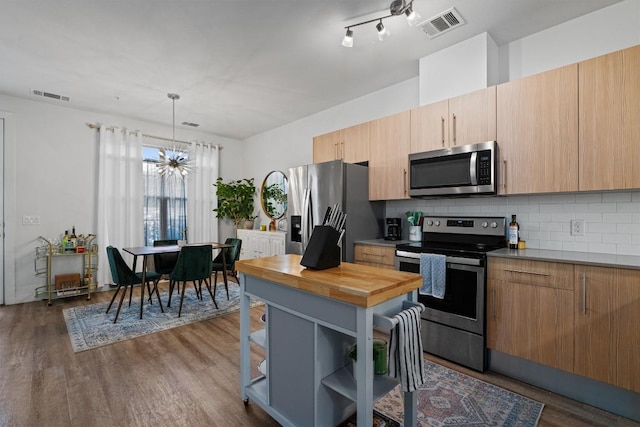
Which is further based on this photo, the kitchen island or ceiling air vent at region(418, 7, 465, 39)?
ceiling air vent at region(418, 7, 465, 39)

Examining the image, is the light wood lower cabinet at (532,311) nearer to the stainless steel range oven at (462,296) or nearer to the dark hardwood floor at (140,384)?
the stainless steel range oven at (462,296)

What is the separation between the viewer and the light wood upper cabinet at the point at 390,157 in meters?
3.23

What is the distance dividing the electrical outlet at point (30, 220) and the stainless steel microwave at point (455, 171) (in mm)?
5126

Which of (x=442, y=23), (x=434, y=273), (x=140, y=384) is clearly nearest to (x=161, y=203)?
(x=140, y=384)

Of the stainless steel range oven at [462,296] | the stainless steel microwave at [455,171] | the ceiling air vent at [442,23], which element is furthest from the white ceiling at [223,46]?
the stainless steel range oven at [462,296]

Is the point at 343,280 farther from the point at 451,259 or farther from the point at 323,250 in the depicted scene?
the point at 451,259

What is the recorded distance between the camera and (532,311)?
2156 millimetres

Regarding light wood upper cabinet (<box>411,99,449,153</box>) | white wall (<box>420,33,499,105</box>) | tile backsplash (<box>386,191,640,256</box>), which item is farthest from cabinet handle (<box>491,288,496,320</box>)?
white wall (<box>420,33,499,105</box>)

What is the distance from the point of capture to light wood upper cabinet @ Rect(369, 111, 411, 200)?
10.6ft

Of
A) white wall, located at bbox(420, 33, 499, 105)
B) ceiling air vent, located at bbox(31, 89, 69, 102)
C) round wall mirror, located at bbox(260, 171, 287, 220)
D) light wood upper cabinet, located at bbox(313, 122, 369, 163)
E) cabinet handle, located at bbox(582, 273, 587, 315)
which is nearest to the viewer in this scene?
cabinet handle, located at bbox(582, 273, 587, 315)

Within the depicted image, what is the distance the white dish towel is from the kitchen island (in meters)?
1.07

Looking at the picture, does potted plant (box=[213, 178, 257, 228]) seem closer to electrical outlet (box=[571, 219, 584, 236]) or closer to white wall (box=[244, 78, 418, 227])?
white wall (box=[244, 78, 418, 227])

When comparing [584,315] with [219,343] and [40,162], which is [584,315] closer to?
[219,343]

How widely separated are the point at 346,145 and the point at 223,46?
174cm
